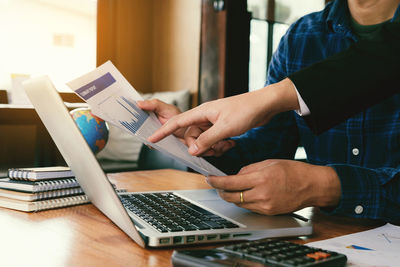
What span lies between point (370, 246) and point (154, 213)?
1.09ft

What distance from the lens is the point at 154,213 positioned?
0.71 metres

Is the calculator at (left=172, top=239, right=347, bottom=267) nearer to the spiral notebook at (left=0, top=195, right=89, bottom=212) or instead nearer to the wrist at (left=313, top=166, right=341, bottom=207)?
the wrist at (left=313, top=166, right=341, bottom=207)

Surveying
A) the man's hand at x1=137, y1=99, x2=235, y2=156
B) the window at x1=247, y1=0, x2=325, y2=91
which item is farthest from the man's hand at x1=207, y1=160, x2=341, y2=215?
the window at x1=247, y1=0, x2=325, y2=91

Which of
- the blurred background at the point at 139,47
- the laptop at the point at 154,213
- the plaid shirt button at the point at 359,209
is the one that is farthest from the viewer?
the blurred background at the point at 139,47

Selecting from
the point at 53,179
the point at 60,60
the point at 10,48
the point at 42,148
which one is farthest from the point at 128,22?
the point at 53,179

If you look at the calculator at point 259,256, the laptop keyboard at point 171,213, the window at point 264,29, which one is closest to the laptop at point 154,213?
the laptop keyboard at point 171,213

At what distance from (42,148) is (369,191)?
2340mm

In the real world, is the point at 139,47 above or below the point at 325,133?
above

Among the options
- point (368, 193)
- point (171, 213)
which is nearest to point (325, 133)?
point (368, 193)

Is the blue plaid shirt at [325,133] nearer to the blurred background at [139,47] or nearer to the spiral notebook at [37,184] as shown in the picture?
the spiral notebook at [37,184]

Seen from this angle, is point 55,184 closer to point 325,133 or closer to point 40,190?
point 40,190

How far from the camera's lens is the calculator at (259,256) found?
1.53 feet

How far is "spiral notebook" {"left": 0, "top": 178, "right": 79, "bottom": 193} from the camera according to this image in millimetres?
827

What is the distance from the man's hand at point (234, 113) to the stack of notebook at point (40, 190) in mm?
265
